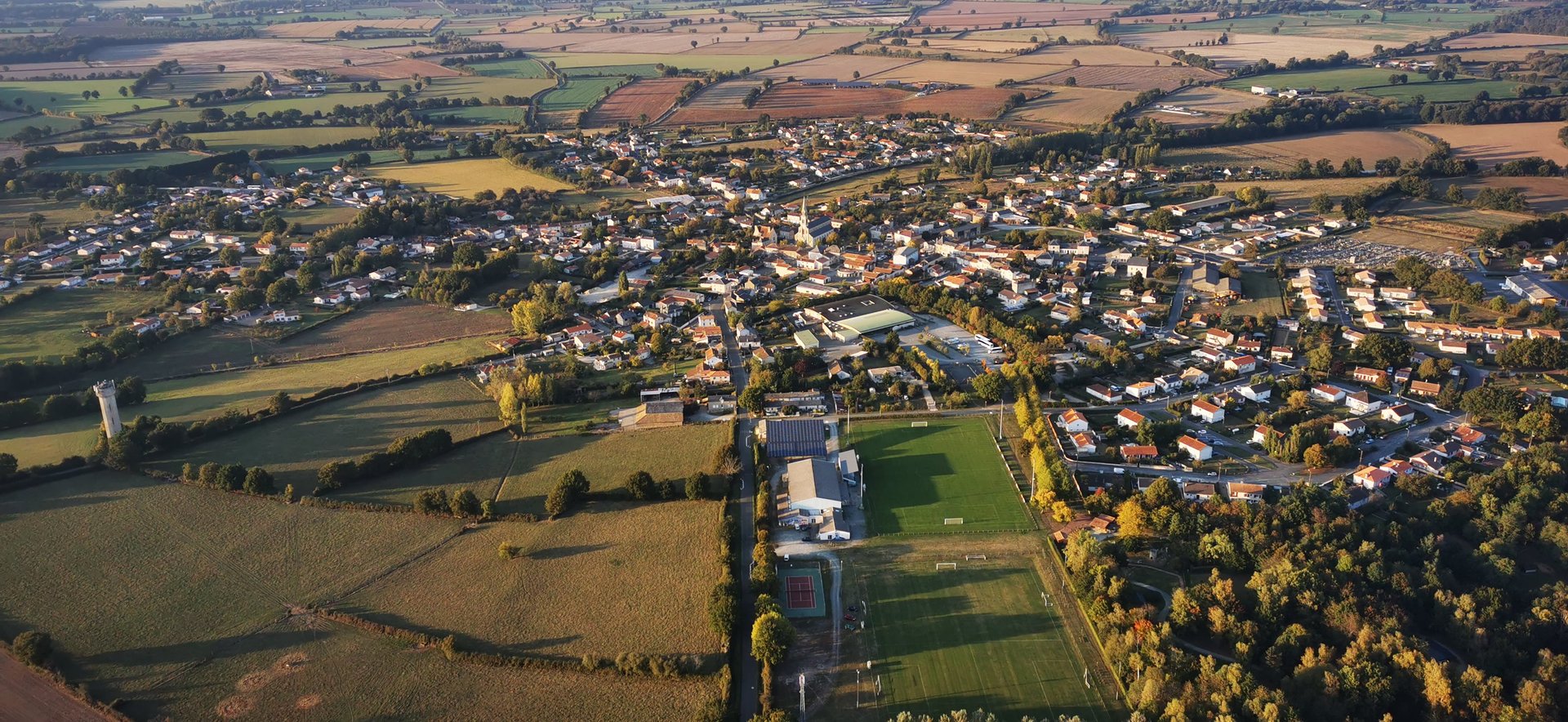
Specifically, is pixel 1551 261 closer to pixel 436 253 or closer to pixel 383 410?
pixel 383 410

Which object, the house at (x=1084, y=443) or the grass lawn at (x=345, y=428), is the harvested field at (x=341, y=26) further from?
the house at (x=1084, y=443)

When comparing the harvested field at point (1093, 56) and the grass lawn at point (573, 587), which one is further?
the harvested field at point (1093, 56)

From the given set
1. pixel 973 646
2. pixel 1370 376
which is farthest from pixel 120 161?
pixel 1370 376

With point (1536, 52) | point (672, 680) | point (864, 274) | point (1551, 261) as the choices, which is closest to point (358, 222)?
point (864, 274)

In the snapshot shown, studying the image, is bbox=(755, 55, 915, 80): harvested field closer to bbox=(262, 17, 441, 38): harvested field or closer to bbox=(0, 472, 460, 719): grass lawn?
bbox=(262, 17, 441, 38): harvested field

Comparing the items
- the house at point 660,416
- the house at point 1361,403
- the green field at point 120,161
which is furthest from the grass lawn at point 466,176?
the house at point 1361,403

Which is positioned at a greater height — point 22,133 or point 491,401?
point 22,133

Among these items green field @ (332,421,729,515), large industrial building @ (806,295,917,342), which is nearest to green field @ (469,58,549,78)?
large industrial building @ (806,295,917,342)
